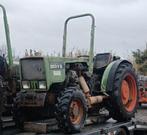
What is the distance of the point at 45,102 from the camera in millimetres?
7824

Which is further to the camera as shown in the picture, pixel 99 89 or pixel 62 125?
pixel 99 89

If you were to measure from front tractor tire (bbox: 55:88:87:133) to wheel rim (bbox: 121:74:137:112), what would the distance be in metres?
1.61

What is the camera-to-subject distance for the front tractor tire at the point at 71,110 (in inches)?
287

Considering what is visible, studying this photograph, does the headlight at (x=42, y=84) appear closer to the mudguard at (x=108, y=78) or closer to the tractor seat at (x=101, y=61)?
the mudguard at (x=108, y=78)

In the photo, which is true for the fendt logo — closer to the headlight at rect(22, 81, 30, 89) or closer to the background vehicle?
the headlight at rect(22, 81, 30, 89)

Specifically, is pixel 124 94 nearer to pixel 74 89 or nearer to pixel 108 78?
pixel 108 78

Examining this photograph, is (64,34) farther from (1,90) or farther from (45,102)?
(1,90)

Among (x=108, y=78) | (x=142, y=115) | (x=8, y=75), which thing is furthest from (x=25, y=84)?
(x=142, y=115)

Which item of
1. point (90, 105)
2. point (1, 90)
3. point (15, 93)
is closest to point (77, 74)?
point (90, 105)

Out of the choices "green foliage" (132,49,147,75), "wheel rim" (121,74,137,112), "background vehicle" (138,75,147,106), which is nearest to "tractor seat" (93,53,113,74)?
"wheel rim" (121,74,137,112)

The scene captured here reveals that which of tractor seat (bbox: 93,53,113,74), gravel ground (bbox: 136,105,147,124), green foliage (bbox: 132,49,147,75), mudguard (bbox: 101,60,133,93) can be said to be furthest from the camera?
green foliage (bbox: 132,49,147,75)

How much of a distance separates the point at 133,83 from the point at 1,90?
3514 millimetres

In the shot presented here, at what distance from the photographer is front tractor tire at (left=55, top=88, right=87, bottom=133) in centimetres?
730

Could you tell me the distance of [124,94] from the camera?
9.27 metres
